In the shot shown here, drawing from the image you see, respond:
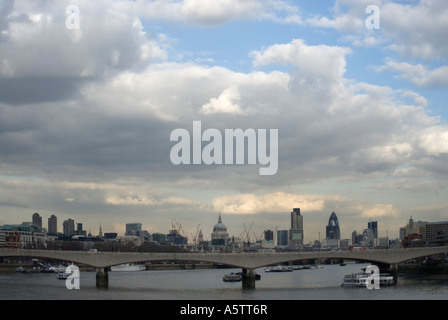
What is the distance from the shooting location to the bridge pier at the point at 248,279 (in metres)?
87.8

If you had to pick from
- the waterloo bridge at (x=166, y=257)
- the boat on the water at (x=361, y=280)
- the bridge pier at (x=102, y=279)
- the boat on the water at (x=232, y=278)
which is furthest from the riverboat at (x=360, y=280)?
the bridge pier at (x=102, y=279)

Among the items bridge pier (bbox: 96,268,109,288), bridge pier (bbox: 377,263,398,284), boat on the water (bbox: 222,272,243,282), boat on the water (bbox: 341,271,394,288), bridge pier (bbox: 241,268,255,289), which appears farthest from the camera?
boat on the water (bbox: 222,272,243,282)

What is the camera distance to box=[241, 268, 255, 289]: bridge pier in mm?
87781

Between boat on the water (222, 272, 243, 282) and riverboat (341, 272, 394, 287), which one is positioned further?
boat on the water (222, 272, 243, 282)

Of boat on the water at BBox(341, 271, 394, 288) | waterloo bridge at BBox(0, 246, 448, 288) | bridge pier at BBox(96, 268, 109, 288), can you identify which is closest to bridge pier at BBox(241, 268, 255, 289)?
waterloo bridge at BBox(0, 246, 448, 288)

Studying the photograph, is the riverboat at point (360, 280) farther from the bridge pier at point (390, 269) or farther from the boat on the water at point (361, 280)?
the bridge pier at point (390, 269)

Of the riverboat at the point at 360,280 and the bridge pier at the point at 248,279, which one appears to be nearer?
the riverboat at the point at 360,280

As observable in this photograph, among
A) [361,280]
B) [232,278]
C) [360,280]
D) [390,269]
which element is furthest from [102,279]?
[390,269]

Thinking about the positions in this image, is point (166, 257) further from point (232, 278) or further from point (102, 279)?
point (232, 278)

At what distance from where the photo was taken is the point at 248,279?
293 ft

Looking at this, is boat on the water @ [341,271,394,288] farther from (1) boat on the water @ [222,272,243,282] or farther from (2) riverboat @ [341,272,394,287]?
(1) boat on the water @ [222,272,243,282]

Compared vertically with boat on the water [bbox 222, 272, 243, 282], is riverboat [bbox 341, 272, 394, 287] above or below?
above
